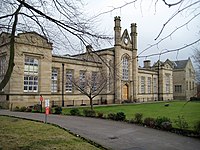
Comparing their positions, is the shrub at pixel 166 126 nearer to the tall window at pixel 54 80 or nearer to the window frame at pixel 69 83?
the tall window at pixel 54 80

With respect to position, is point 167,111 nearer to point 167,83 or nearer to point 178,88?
point 167,83

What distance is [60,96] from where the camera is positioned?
3903cm

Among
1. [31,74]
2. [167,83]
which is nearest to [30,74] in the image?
[31,74]

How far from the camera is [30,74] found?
3481 centimetres

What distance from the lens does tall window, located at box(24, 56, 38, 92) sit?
1348 inches

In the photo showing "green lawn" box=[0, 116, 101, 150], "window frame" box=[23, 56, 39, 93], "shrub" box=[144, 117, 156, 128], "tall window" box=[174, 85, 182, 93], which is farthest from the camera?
"tall window" box=[174, 85, 182, 93]

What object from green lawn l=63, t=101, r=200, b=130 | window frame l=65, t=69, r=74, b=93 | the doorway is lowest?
green lawn l=63, t=101, r=200, b=130

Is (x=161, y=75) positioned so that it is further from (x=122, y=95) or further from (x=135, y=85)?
(x=122, y=95)

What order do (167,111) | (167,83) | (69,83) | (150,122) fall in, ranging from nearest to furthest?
(150,122)
(167,111)
(69,83)
(167,83)

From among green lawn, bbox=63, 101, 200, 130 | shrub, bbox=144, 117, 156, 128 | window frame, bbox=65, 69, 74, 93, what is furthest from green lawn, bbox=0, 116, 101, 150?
window frame, bbox=65, 69, 74, 93

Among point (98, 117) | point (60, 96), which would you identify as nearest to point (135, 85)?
point (60, 96)

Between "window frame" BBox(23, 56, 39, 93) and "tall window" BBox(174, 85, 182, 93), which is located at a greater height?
"window frame" BBox(23, 56, 39, 93)

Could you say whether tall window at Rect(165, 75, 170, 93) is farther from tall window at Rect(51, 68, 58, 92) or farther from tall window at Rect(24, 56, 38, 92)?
tall window at Rect(24, 56, 38, 92)

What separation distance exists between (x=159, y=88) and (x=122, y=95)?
2078 cm
